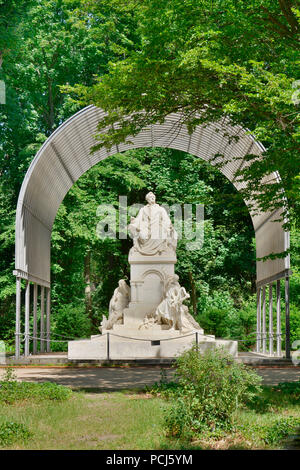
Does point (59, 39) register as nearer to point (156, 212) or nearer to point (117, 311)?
point (156, 212)

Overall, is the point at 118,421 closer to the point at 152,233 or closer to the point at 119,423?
the point at 119,423

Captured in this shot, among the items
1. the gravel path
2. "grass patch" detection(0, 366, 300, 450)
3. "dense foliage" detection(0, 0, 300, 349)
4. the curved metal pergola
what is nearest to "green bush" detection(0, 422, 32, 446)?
"grass patch" detection(0, 366, 300, 450)

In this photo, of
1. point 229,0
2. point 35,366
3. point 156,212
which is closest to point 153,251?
point 156,212

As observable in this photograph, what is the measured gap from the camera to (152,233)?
74.3 feet

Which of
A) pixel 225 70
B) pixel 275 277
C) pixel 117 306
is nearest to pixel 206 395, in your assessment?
pixel 225 70

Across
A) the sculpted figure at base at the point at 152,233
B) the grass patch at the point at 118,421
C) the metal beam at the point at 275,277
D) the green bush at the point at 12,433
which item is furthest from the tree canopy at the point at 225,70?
the sculpted figure at base at the point at 152,233

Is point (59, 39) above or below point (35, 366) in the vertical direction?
above

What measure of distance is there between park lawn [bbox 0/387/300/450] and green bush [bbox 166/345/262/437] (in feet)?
0.65

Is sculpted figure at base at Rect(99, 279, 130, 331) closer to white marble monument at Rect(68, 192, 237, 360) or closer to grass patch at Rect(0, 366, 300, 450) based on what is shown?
white marble monument at Rect(68, 192, 237, 360)

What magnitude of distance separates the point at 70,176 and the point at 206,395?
768 inches

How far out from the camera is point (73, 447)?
25.8 ft

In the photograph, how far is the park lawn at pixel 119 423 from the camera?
318 inches
